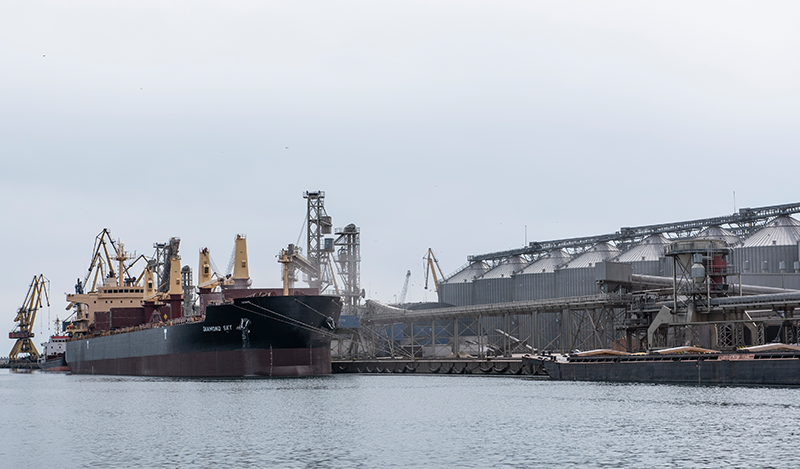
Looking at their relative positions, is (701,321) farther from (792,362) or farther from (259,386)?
(259,386)

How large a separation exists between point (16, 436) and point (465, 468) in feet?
79.1

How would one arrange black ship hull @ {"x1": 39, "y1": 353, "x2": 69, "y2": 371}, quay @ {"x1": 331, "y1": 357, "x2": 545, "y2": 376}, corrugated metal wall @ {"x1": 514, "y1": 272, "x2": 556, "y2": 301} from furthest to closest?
black ship hull @ {"x1": 39, "y1": 353, "x2": 69, "y2": 371}, corrugated metal wall @ {"x1": 514, "y1": 272, "x2": 556, "y2": 301}, quay @ {"x1": 331, "y1": 357, "x2": 545, "y2": 376}

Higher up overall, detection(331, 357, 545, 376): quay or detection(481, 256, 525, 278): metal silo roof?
detection(481, 256, 525, 278): metal silo roof

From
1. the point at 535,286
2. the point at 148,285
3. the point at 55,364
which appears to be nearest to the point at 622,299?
the point at 535,286

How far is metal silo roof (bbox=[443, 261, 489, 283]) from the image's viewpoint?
6156 inches

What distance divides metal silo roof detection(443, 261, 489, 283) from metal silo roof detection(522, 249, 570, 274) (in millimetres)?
14039

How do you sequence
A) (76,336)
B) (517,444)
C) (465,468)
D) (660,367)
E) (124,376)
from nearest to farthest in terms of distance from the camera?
(465,468), (517,444), (660,367), (124,376), (76,336)

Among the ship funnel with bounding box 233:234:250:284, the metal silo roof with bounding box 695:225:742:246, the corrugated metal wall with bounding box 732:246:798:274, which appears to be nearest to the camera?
the ship funnel with bounding box 233:234:250:284

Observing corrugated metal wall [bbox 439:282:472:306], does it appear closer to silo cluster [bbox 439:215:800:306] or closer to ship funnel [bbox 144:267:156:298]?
silo cluster [bbox 439:215:800:306]

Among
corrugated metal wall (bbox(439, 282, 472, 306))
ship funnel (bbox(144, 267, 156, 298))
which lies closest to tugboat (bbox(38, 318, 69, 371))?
ship funnel (bbox(144, 267, 156, 298))

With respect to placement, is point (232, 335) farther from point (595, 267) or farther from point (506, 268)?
point (506, 268)

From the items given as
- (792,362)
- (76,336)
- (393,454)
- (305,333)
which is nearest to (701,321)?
(792,362)

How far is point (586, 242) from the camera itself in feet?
463

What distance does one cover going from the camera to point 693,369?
6419 centimetres
